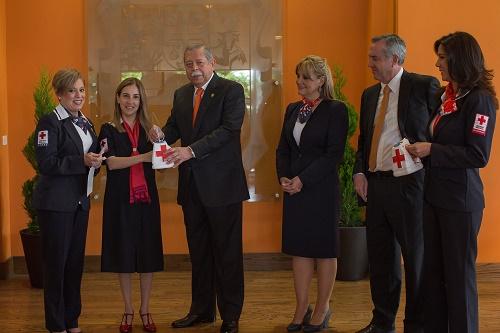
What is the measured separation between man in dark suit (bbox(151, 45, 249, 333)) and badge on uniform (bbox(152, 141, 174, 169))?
0.29 ft

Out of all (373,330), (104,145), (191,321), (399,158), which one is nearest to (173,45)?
(104,145)

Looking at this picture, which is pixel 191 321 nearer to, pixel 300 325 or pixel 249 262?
pixel 300 325

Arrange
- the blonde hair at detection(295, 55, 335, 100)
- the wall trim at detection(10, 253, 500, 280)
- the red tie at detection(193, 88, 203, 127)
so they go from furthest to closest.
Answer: the wall trim at detection(10, 253, 500, 280)
the red tie at detection(193, 88, 203, 127)
the blonde hair at detection(295, 55, 335, 100)

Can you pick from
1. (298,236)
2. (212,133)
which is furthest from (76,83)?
(298,236)

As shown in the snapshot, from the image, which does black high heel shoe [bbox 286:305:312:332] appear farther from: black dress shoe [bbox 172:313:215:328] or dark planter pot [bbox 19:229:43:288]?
dark planter pot [bbox 19:229:43:288]

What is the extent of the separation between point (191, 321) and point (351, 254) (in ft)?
5.19

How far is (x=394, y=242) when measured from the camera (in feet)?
12.2

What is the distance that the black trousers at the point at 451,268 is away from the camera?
119 inches

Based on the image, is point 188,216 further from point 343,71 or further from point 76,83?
point 343,71

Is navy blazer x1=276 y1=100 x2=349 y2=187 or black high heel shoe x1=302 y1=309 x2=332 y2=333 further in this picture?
black high heel shoe x1=302 y1=309 x2=332 y2=333

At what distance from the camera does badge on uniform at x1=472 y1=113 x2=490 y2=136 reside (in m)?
2.95

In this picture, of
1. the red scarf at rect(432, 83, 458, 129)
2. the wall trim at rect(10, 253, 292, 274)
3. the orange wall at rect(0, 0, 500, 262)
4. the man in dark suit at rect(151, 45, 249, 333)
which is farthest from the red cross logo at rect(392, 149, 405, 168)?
the wall trim at rect(10, 253, 292, 274)

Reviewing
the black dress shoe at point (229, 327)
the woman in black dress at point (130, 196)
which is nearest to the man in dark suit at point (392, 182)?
the black dress shoe at point (229, 327)

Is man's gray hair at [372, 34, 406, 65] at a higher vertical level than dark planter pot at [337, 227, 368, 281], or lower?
higher
